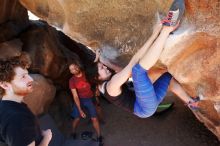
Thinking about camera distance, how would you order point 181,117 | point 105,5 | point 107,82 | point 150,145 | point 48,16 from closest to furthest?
point 107,82
point 105,5
point 48,16
point 150,145
point 181,117

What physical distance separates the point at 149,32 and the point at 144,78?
90 centimetres

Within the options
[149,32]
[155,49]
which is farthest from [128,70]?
[149,32]

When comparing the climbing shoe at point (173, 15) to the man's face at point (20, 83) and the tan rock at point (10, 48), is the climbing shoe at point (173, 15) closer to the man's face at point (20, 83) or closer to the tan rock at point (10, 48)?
the man's face at point (20, 83)

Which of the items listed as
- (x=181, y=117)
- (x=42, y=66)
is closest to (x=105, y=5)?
(x=42, y=66)

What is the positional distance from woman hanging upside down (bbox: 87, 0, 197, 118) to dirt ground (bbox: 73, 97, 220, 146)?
88.4 inches

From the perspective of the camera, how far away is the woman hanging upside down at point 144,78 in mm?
2562

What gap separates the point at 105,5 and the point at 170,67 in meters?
0.79

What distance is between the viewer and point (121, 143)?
17.3 ft

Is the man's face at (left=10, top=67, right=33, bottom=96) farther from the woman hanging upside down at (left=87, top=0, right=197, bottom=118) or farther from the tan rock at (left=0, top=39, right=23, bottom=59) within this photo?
the tan rock at (left=0, top=39, right=23, bottom=59)

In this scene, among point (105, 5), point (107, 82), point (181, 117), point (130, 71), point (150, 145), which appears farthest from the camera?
point (181, 117)

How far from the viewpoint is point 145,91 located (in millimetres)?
2684

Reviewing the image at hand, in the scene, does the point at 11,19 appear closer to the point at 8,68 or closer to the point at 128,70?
the point at 8,68

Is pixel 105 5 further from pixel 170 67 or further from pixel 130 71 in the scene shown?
pixel 130 71

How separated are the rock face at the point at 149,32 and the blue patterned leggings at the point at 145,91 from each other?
0.35 m
